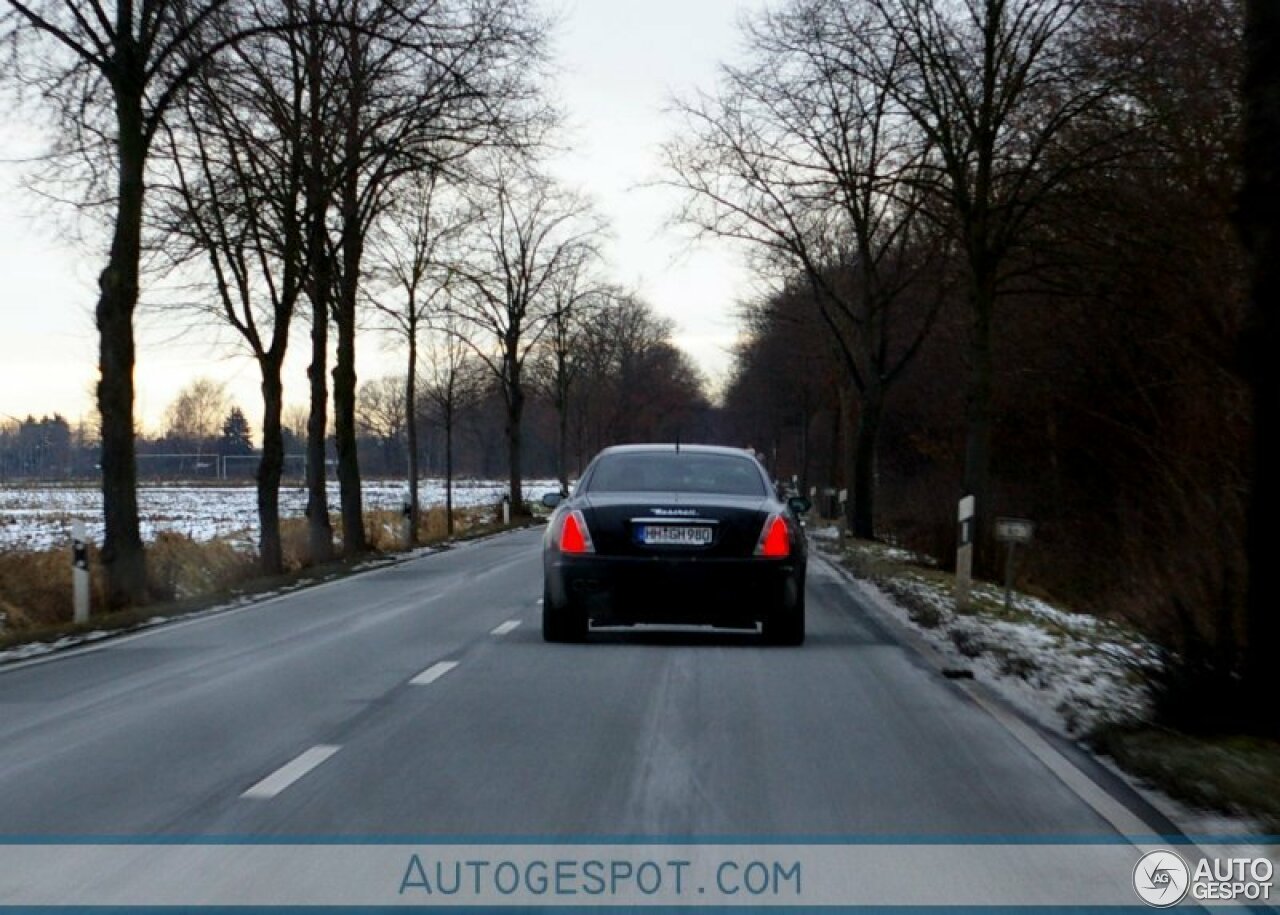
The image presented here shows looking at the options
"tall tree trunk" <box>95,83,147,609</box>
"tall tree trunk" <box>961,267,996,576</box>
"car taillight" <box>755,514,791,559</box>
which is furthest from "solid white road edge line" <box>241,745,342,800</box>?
"tall tree trunk" <box>961,267,996,576</box>

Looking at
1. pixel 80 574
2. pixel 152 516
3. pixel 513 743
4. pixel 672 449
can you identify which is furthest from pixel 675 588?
pixel 152 516

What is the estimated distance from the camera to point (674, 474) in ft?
44.0

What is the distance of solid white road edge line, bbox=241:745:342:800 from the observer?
6.86 meters

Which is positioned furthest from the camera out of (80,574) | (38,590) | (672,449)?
(38,590)

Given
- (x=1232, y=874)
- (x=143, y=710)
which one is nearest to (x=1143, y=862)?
(x=1232, y=874)

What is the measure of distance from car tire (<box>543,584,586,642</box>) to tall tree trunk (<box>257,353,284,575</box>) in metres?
13.1

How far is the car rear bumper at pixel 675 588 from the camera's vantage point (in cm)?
1241

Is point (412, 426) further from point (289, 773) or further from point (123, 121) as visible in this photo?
point (289, 773)

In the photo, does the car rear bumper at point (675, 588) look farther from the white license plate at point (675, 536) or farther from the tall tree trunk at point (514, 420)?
the tall tree trunk at point (514, 420)

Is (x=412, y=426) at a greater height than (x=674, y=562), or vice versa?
(x=412, y=426)

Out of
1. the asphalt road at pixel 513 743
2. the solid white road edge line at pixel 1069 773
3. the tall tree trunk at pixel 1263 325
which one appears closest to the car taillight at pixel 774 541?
the asphalt road at pixel 513 743

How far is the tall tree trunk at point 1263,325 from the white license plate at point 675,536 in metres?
4.84

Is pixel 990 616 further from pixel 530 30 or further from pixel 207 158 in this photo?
pixel 207 158

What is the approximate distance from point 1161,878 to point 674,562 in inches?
281
